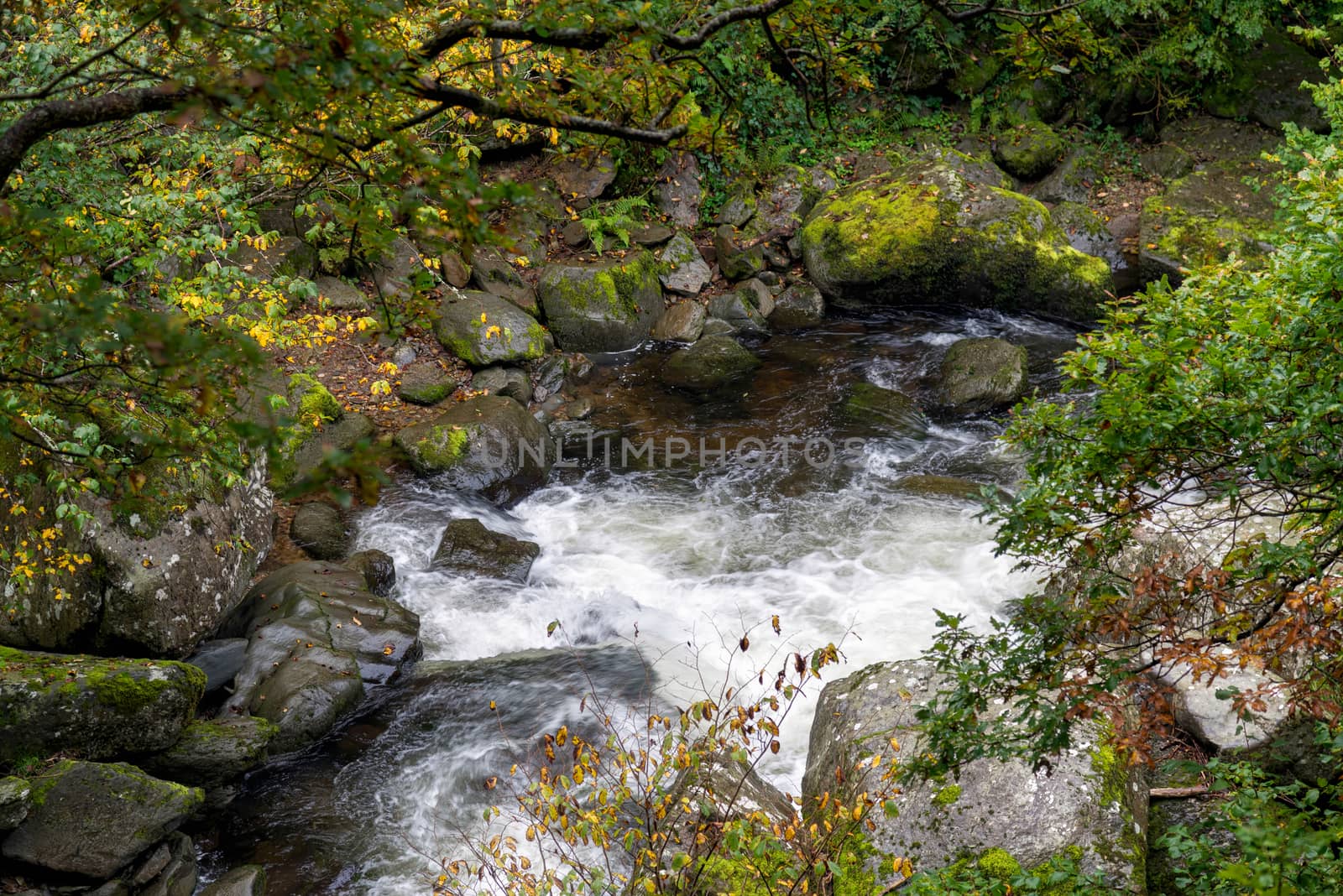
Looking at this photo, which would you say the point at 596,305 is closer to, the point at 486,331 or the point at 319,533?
the point at 486,331

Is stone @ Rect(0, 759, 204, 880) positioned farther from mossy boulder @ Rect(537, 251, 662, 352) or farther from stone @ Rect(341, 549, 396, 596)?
mossy boulder @ Rect(537, 251, 662, 352)

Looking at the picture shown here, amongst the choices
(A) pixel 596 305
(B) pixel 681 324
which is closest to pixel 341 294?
(A) pixel 596 305

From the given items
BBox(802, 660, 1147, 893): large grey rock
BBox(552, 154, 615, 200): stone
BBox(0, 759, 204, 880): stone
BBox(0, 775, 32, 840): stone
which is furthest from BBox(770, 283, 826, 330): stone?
BBox(0, 775, 32, 840): stone

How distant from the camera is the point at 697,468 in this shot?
10695 mm

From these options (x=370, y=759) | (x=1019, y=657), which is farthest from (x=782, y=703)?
(x=1019, y=657)

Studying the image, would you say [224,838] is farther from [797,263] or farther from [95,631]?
[797,263]

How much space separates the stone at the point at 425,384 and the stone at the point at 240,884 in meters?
6.77

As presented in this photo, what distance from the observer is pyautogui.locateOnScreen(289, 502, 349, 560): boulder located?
28.8 feet

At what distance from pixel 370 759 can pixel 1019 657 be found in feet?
16.5

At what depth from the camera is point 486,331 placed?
39.7ft

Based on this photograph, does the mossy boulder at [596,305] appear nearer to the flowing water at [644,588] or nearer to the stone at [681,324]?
the stone at [681,324]

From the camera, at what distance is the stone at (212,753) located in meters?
5.91

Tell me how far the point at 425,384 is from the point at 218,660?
5.06 meters

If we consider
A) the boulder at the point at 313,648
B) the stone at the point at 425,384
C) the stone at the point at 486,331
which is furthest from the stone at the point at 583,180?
the boulder at the point at 313,648
